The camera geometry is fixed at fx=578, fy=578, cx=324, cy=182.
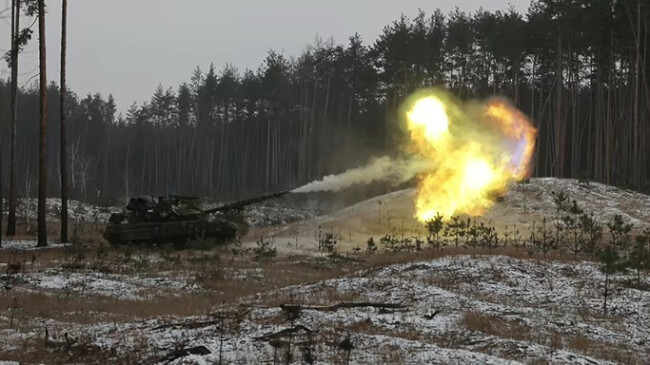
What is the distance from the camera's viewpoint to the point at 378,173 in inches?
1374

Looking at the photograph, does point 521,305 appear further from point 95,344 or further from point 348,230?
point 348,230

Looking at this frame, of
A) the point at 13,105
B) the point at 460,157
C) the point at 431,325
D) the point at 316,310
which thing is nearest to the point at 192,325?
the point at 316,310

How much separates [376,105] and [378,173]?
1382 inches

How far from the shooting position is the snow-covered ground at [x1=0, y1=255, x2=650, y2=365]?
813cm

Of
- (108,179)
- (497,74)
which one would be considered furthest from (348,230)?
(108,179)

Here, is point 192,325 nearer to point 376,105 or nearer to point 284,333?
point 284,333

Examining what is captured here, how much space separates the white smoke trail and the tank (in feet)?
21.1

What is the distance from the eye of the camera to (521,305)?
13188mm

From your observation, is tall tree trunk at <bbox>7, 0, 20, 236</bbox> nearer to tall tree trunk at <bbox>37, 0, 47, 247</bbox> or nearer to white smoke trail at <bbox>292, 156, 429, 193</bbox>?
tall tree trunk at <bbox>37, 0, 47, 247</bbox>

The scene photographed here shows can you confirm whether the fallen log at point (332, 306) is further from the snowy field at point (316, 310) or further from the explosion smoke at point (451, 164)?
the explosion smoke at point (451, 164)

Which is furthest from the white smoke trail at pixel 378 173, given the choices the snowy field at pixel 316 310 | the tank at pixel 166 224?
the snowy field at pixel 316 310

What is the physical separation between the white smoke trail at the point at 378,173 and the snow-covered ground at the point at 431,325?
17.0 meters

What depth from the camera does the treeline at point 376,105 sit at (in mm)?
45562

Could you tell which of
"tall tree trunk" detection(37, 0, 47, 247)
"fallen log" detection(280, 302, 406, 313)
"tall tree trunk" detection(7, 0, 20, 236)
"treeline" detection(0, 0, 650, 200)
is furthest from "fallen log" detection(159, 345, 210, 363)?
"treeline" detection(0, 0, 650, 200)
